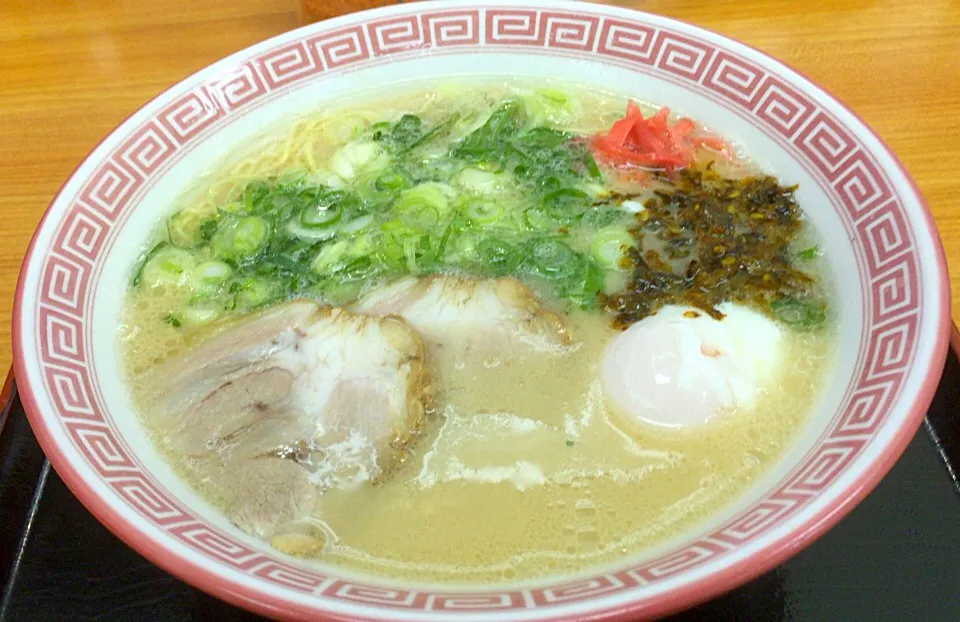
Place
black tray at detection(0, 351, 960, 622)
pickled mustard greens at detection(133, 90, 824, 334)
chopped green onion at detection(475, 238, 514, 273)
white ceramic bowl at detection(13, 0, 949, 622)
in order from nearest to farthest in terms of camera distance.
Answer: white ceramic bowl at detection(13, 0, 949, 622), black tray at detection(0, 351, 960, 622), pickled mustard greens at detection(133, 90, 824, 334), chopped green onion at detection(475, 238, 514, 273)

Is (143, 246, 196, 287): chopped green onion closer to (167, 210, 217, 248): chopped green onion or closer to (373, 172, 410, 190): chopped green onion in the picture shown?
(167, 210, 217, 248): chopped green onion

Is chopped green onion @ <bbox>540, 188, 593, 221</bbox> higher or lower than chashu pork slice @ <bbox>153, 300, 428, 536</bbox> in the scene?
higher

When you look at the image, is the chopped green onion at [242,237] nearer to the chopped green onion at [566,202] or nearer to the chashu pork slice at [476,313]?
the chashu pork slice at [476,313]

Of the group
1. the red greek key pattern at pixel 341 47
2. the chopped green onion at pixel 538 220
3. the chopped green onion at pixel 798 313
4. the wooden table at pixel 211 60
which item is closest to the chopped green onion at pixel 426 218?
the chopped green onion at pixel 538 220

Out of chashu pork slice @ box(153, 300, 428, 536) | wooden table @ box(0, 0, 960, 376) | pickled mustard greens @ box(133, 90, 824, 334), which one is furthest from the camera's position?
wooden table @ box(0, 0, 960, 376)

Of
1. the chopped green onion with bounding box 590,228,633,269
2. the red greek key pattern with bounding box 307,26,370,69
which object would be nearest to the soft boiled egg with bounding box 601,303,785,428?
the chopped green onion with bounding box 590,228,633,269

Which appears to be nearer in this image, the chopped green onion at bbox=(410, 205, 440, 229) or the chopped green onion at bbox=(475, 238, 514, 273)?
the chopped green onion at bbox=(475, 238, 514, 273)
